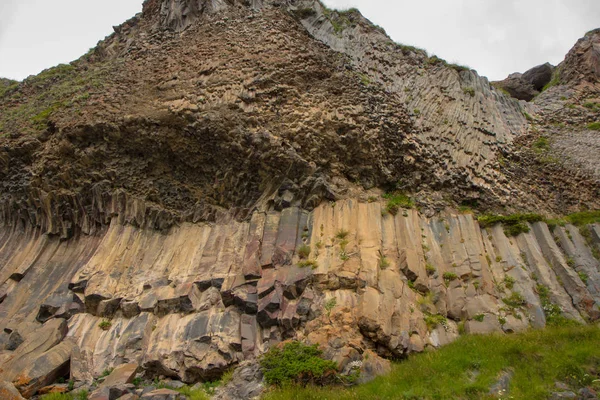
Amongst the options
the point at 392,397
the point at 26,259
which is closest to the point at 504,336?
the point at 392,397

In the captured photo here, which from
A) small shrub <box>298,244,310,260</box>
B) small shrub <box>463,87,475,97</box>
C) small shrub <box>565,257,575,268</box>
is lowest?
small shrub <box>565,257,575,268</box>

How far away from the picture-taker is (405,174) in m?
18.3

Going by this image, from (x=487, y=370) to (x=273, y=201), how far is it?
939 cm

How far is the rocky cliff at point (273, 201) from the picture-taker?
1321 centimetres

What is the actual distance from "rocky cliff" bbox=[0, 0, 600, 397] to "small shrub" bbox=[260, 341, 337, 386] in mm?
475

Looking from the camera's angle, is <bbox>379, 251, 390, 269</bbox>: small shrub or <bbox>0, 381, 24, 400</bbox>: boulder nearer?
<bbox>0, 381, 24, 400</bbox>: boulder

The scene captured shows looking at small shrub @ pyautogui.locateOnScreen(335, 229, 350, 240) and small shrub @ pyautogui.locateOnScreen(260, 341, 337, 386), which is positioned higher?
small shrub @ pyautogui.locateOnScreen(335, 229, 350, 240)

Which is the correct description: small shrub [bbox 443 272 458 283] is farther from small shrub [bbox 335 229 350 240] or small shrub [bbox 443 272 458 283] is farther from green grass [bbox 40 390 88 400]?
green grass [bbox 40 390 88 400]

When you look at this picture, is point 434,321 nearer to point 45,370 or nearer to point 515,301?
point 515,301

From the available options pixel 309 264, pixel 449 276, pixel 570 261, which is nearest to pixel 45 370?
pixel 309 264

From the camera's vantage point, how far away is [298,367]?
36.2 ft

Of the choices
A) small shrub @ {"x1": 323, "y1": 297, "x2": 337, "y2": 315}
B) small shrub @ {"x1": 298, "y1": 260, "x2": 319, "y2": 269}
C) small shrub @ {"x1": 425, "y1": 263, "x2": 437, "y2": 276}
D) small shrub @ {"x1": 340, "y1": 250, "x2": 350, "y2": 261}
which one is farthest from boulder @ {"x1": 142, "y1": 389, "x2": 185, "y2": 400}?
small shrub @ {"x1": 425, "y1": 263, "x2": 437, "y2": 276}

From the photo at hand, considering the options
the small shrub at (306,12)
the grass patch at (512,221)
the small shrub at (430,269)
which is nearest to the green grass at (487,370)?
the small shrub at (430,269)

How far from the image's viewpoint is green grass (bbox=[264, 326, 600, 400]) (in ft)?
32.6
